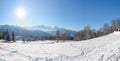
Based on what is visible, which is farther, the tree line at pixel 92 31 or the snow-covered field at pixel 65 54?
the tree line at pixel 92 31

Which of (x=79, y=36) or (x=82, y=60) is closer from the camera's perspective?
(x=82, y=60)

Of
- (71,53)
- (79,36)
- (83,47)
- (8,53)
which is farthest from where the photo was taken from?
(79,36)

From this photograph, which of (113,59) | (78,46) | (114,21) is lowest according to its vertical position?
(113,59)

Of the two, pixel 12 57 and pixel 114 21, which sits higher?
pixel 114 21

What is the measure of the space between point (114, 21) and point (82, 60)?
72991mm

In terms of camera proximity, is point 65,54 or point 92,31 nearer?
point 65,54

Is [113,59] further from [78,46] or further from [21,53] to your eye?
[21,53]

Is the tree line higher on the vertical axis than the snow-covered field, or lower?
higher

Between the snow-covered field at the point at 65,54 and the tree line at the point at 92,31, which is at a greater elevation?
the tree line at the point at 92,31

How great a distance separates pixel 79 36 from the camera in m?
76.1

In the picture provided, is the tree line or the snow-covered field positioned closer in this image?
the snow-covered field

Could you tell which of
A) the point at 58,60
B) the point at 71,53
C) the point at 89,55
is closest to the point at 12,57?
the point at 58,60

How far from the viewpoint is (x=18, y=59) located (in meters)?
11.5

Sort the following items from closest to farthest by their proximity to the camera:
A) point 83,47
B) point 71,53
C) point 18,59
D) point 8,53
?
point 18,59 → point 8,53 → point 71,53 → point 83,47
